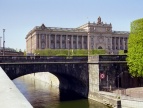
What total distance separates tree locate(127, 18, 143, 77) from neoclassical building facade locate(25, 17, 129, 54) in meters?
82.2

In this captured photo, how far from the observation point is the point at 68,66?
46.9 meters

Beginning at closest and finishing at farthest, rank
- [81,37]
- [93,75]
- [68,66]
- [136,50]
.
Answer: [136,50]
[93,75]
[68,66]
[81,37]

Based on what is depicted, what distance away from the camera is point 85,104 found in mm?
39812

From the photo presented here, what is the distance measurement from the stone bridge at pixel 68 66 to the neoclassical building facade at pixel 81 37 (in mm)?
78321

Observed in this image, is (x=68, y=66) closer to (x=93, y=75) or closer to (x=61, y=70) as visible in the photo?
(x=61, y=70)

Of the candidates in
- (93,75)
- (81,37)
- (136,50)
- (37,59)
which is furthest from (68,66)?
(81,37)

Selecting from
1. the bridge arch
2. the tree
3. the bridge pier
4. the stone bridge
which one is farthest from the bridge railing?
the tree

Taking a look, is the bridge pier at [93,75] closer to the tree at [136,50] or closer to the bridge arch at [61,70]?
the bridge arch at [61,70]

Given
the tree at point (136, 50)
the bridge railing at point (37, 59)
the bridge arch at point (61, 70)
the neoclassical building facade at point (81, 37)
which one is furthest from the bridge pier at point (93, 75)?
the neoclassical building facade at point (81, 37)

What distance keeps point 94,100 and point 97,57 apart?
7930 mm

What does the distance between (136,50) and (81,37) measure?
310 feet

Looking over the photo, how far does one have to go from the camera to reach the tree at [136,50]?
41.5 metres

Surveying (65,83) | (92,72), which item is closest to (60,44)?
(65,83)

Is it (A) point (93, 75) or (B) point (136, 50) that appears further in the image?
(A) point (93, 75)
